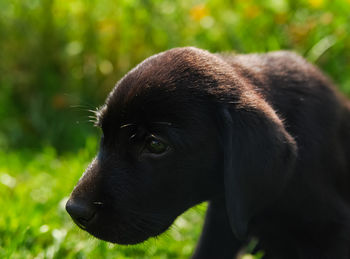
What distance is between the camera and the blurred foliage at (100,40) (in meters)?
5.37

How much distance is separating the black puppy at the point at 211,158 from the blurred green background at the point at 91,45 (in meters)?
1.90

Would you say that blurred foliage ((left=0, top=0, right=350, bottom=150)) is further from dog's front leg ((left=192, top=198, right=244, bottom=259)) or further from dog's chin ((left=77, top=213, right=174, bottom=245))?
dog's chin ((left=77, top=213, right=174, bottom=245))

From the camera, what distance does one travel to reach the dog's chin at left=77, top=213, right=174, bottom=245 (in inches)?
104

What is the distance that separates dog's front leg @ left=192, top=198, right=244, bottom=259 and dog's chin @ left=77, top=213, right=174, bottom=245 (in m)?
0.54

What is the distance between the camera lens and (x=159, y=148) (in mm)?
2652

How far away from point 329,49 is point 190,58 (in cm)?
281

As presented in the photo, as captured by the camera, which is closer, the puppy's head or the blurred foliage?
the puppy's head

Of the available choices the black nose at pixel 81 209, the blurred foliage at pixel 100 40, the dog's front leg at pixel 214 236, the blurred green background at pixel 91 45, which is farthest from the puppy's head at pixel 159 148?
the blurred foliage at pixel 100 40

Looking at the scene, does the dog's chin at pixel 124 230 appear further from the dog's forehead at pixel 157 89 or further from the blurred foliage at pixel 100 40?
the blurred foliage at pixel 100 40

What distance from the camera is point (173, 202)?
9.03 feet

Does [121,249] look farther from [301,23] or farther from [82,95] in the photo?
[301,23]

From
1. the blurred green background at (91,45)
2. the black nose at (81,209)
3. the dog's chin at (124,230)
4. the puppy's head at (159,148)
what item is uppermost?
the puppy's head at (159,148)

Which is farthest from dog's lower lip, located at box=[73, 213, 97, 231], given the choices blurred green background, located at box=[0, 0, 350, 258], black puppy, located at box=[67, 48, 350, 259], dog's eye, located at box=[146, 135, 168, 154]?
blurred green background, located at box=[0, 0, 350, 258]

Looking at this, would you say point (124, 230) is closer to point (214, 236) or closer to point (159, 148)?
point (159, 148)
